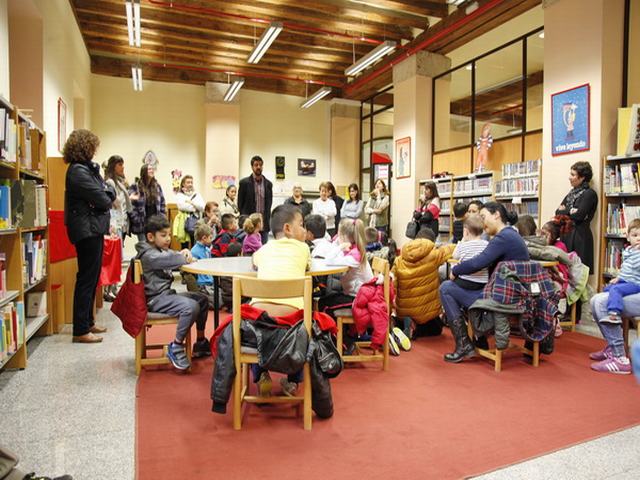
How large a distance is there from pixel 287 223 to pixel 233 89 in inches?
286

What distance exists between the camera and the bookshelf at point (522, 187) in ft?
18.9

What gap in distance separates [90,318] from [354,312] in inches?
87.1

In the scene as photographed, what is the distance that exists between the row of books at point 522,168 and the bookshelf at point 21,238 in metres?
5.28

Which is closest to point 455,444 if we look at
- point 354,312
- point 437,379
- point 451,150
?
point 437,379

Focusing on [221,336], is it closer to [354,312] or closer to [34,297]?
[354,312]

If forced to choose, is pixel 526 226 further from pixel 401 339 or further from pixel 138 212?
pixel 138 212

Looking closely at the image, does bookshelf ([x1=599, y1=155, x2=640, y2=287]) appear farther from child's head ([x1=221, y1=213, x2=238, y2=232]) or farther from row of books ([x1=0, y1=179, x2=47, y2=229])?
row of books ([x1=0, y1=179, x2=47, y2=229])

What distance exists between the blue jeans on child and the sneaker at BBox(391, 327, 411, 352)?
138 cm

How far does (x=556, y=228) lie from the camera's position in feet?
14.9

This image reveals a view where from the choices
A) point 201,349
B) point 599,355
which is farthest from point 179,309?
point 599,355

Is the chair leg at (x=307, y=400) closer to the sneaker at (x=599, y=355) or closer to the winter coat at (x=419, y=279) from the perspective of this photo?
the winter coat at (x=419, y=279)

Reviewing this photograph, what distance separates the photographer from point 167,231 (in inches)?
121

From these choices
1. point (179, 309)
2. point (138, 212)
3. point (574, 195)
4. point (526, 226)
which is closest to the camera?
point (179, 309)

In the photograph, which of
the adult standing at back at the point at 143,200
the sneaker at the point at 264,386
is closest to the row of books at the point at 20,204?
the adult standing at back at the point at 143,200
